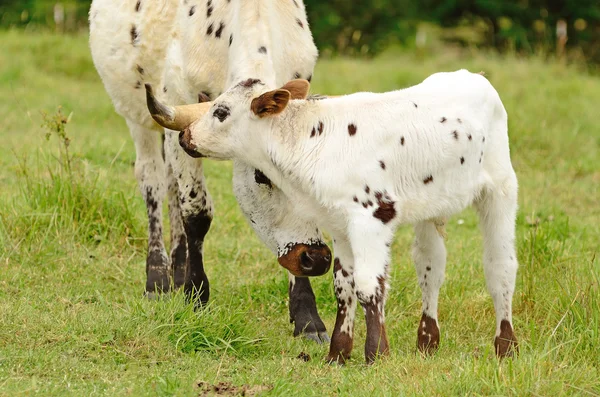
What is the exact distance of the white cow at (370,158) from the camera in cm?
480

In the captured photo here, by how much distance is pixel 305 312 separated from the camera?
5973 millimetres

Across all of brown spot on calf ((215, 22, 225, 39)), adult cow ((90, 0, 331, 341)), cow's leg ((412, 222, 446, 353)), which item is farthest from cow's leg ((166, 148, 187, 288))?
cow's leg ((412, 222, 446, 353))

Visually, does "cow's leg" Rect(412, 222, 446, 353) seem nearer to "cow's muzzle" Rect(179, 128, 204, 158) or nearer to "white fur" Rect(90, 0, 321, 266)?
"white fur" Rect(90, 0, 321, 266)

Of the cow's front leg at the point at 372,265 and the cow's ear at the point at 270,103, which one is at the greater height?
the cow's ear at the point at 270,103

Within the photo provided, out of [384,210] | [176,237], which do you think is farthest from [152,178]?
[384,210]

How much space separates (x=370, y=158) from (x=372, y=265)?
1.71 ft

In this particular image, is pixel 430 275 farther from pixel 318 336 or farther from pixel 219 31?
pixel 219 31

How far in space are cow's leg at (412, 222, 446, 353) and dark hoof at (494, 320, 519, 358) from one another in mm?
340

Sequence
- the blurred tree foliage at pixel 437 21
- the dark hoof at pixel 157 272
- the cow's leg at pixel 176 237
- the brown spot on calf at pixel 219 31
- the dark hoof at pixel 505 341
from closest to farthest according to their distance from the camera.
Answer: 1. the dark hoof at pixel 505 341
2. the brown spot on calf at pixel 219 31
3. the dark hoof at pixel 157 272
4. the cow's leg at pixel 176 237
5. the blurred tree foliage at pixel 437 21

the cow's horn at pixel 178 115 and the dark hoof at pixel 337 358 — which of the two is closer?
the cow's horn at pixel 178 115

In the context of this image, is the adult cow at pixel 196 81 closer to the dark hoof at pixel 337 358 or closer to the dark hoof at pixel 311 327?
the dark hoof at pixel 311 327

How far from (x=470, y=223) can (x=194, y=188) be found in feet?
9.69

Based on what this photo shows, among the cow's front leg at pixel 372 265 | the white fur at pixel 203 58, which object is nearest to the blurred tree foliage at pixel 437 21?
the white fur at pixel 203 58

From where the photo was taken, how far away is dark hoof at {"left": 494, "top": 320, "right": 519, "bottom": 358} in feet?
17.0
